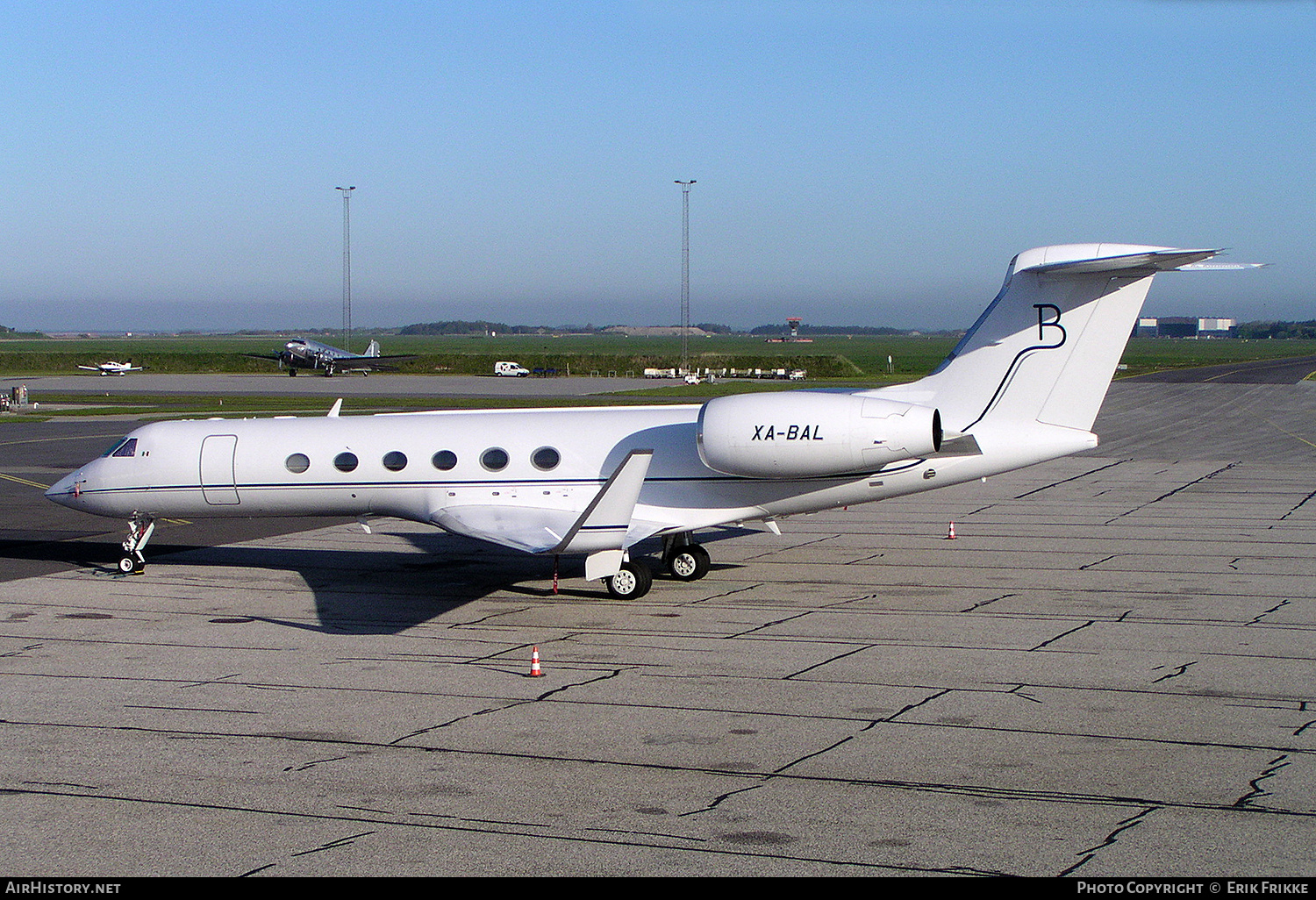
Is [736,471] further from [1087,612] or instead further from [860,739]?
[860,739]

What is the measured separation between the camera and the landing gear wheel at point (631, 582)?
Answer: 17.7 m

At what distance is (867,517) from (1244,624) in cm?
1117

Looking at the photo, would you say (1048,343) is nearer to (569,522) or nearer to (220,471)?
(569,522)

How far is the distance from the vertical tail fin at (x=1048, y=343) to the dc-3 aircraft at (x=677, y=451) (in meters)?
0.02

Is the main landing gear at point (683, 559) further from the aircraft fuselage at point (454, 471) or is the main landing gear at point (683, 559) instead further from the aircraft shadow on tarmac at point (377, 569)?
the aircraft fuselage at point (454, 471)

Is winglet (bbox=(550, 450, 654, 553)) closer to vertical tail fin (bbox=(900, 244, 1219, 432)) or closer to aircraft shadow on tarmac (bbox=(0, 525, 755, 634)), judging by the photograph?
aircraft shadow on tarmac (bbox=(0, 525, 755, 634))

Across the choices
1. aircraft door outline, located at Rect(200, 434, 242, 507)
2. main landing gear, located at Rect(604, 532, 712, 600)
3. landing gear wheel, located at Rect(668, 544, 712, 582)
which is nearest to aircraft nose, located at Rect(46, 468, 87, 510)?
aircraft door outline, located at Rect(200, 434, 242, 507)

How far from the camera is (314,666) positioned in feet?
45.6

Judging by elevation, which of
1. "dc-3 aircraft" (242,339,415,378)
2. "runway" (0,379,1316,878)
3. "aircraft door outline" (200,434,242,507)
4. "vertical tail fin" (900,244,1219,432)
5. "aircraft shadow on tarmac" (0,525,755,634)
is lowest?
"aircraft shadow on tarmac" (0,525,755,634)

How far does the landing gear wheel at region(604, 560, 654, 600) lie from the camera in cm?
1772

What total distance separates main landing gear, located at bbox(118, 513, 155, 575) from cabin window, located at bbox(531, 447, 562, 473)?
6.97 metres

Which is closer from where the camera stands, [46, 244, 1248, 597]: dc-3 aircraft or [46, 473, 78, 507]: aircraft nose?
[46, 244, 1248, 597]: dc-3 aircraft

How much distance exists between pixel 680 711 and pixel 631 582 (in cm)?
586
